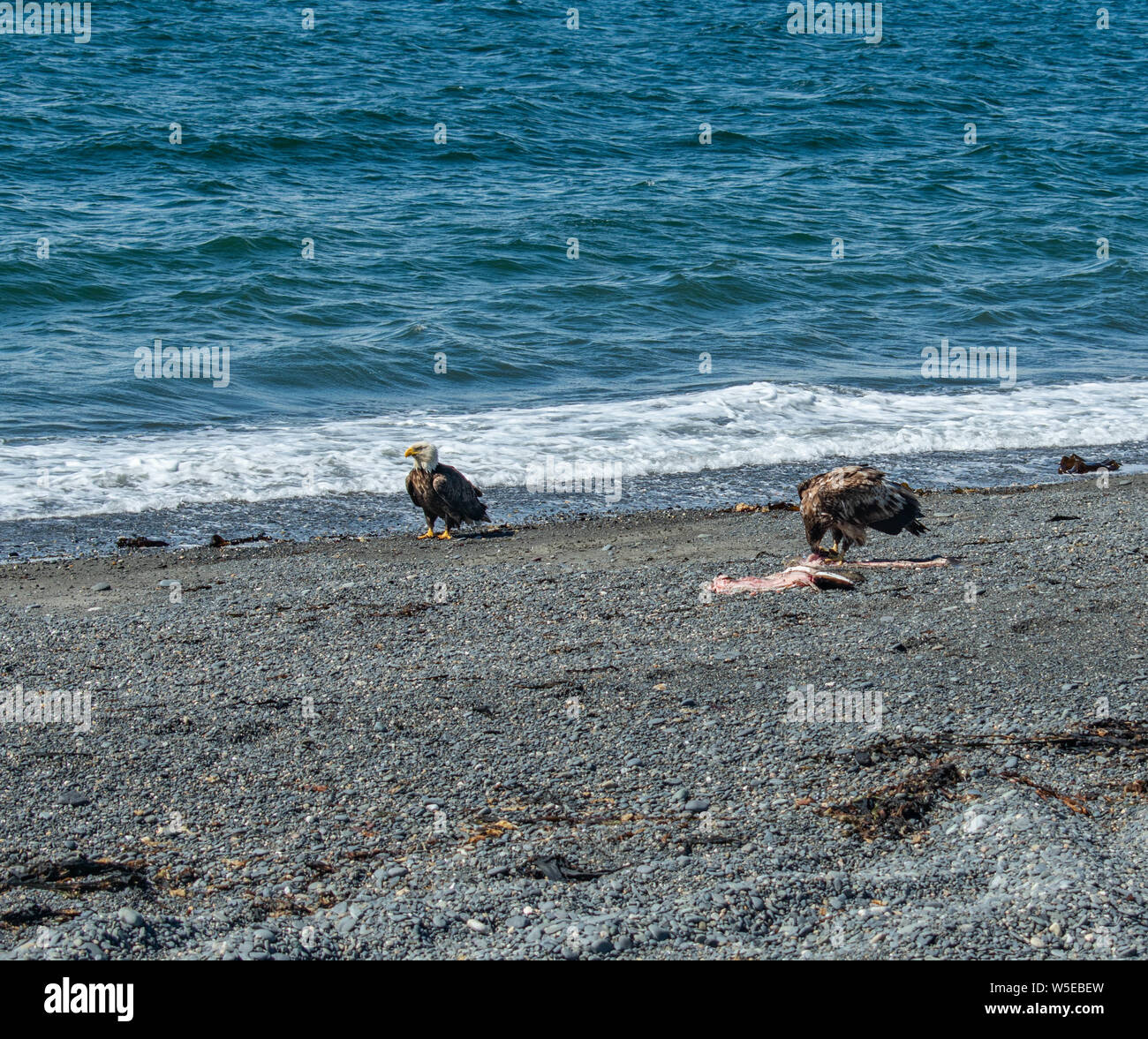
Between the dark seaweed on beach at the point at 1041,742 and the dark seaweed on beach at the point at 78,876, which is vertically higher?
the dark seaweed on beach at the point at 1041,742

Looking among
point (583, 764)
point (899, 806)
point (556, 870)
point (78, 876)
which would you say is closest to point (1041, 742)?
point (899, 806)

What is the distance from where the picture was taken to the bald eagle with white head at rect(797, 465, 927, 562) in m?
8.33

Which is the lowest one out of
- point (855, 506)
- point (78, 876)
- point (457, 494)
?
point (78, 876)

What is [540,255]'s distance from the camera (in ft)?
70.0

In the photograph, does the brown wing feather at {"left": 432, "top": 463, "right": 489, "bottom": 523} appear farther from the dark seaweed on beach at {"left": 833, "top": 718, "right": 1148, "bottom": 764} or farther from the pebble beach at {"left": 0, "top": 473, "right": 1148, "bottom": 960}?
the dark seaweed on beach at {"left": 833, "top": 718, "right": 1148, "bottom": 764}

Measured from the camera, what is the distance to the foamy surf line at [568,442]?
11.6 m

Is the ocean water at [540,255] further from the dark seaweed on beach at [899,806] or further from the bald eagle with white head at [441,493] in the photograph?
the dark seaweed on beach at [899,806]

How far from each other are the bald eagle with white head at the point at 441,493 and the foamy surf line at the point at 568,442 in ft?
5.48

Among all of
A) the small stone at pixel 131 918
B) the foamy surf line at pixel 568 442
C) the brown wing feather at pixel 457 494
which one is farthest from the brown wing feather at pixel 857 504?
the small stone at pixel 131 918

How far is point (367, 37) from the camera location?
32219 mm

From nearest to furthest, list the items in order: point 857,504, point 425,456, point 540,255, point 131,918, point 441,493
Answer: point 131,918, point 857,504, point 441,493, point 425,456, point 540,255

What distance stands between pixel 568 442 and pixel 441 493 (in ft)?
11.8

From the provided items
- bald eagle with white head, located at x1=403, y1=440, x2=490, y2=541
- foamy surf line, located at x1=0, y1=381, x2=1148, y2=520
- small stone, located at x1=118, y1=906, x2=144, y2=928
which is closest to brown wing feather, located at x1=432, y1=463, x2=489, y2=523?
bald eagle with white head, located at x1=403, y1=440, x2=490, y2=541

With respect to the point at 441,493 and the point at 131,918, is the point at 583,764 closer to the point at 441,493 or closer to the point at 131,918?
the point at 131,918
